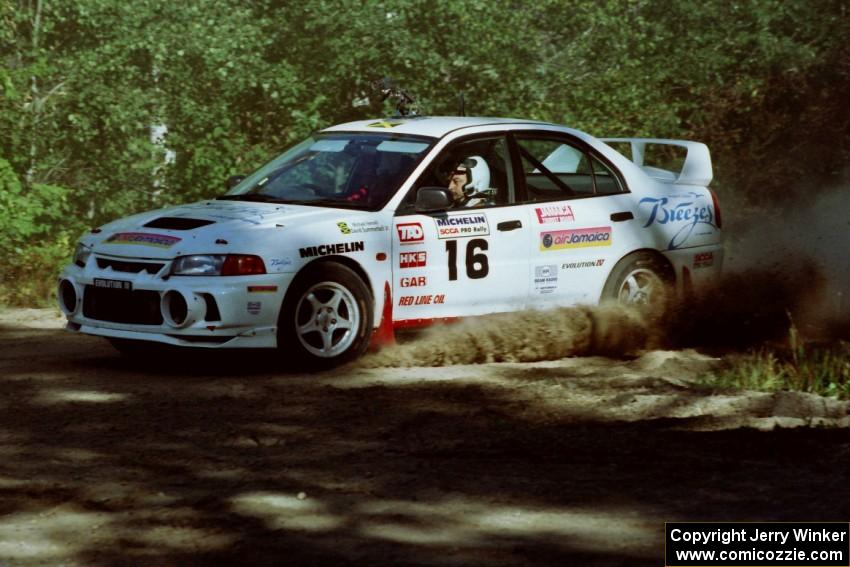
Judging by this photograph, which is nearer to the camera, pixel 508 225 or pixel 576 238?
pixel 508 225

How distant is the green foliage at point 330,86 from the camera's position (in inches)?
730

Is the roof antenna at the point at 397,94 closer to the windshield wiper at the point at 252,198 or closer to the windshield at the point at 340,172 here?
the windshield at the point at 340,172

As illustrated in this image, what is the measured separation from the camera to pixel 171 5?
63.0 feet

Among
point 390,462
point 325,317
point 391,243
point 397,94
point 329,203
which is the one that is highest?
point 397,94

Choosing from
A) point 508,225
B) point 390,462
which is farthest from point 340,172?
point 390,462

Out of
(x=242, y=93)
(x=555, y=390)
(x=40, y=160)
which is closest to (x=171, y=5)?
(x=242, y=93)

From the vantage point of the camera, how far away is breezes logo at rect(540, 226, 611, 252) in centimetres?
1024

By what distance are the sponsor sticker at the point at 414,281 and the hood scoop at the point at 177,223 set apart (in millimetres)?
1270

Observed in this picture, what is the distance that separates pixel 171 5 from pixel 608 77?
568cm

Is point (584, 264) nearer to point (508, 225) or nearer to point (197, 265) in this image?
point (508, 225)

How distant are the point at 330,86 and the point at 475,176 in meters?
9.54

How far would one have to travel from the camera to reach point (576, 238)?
411 inches

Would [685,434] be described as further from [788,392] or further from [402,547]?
[402,547]

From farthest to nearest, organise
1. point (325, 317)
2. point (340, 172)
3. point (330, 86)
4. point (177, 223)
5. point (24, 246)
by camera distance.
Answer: point (330, 86), point (24, 246), point (340, 172), point (177, 223), point (325, 317)
